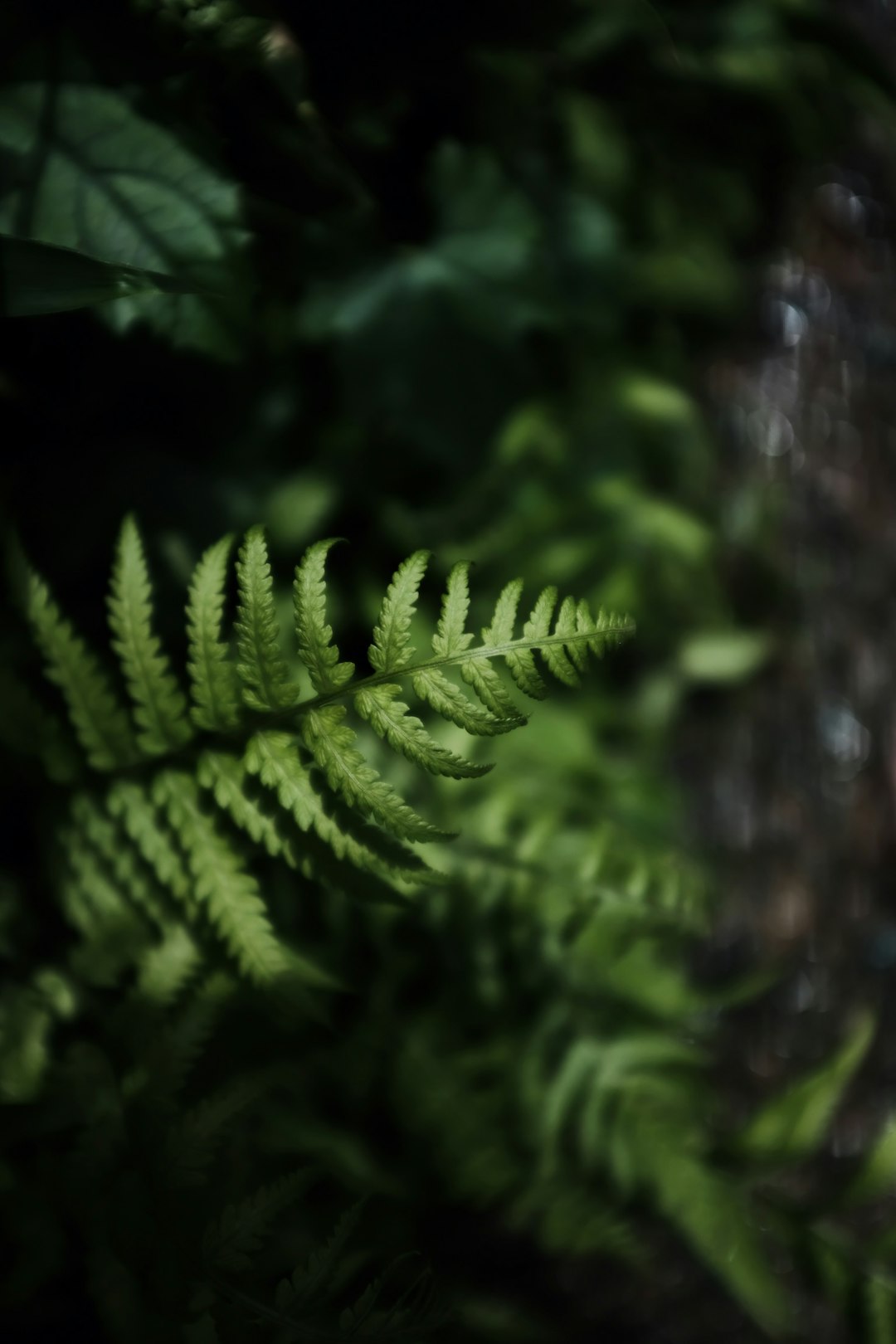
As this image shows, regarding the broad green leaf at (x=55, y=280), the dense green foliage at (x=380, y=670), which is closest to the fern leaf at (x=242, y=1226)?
the dense green foliage at (x=380, y=670)

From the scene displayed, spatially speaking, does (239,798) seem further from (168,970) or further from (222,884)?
(168,970)

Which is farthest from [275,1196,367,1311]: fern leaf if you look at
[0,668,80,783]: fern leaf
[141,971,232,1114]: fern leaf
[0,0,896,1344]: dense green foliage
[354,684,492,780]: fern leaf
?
[0,668,80,783]: fern leaf

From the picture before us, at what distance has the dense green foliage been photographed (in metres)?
0.60

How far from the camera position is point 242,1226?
0.56 metres

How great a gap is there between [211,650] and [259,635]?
0.05 m

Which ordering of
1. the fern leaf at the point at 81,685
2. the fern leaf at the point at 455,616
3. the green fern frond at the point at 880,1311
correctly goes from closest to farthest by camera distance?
the fern leaf at the point at 455,616 < the fern leaf at the point at 81,685 < the green fern frond at the point at 880,1311

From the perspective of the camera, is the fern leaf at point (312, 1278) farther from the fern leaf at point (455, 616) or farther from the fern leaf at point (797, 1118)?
the fern leaf at point (797, 1118)

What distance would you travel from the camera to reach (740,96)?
1231 millimetres

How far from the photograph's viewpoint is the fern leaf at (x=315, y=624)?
0.53 metres

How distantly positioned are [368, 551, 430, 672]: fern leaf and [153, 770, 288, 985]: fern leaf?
6.7 inches

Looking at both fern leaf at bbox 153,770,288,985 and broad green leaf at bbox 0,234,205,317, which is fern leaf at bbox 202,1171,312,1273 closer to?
fern leaf at bbox 153,770,288,985

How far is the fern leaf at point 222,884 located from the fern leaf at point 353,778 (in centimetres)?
10

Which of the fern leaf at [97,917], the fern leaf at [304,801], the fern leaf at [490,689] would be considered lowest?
the fern leaf at [97,917]

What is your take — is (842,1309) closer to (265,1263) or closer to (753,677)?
(265,1263)
